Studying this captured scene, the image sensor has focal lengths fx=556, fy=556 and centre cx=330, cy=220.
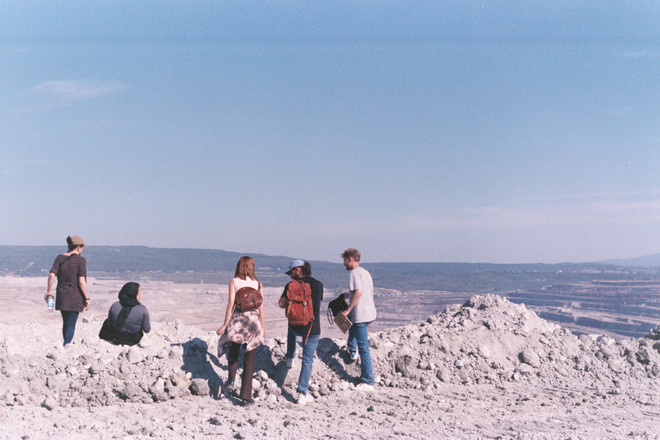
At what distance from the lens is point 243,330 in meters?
6.73

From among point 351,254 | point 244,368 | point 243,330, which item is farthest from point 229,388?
point 351,254

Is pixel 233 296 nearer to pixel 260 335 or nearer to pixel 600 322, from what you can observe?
pixel 260 335

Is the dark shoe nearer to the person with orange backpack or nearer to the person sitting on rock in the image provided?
the person with orange backpack

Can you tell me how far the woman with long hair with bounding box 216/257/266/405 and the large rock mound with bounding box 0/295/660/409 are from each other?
1.62 ft

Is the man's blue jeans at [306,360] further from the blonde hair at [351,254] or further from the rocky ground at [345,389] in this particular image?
the blonde hair at [351,254]

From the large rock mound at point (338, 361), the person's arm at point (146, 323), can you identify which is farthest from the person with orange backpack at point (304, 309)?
the person's arm at point (146, 323)

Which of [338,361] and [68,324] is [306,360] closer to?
[338,361]

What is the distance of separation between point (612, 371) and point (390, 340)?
3.87 m

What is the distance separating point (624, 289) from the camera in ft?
238

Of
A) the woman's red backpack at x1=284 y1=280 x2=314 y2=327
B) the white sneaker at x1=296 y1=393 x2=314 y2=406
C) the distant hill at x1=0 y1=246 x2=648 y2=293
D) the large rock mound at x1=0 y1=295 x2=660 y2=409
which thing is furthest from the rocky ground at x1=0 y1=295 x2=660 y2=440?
the distant hill at x1=0 y1=246 x2=648 y2=293

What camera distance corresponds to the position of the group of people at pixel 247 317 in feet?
22.2

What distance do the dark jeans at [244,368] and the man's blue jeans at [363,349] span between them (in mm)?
1529

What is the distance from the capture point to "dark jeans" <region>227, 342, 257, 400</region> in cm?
680

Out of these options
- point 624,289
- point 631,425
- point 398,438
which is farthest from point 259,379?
point 624,289
